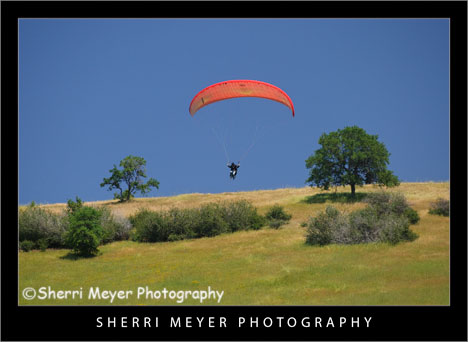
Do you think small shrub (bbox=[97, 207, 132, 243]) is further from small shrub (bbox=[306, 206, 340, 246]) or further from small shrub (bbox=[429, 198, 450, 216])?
small shrub (bbox=[429, 198, 450, 216])

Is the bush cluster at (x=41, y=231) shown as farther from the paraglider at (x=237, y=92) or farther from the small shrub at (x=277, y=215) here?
the small shrub at (x=277, y=215)

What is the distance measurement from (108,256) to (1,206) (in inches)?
626

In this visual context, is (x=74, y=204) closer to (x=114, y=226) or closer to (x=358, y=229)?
(x=114, y=226)

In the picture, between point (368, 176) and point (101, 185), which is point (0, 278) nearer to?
point (368, 176)

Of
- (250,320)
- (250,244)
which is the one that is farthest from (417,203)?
(250,320)

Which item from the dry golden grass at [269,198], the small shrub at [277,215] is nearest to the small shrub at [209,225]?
the small shrub at [277,215]

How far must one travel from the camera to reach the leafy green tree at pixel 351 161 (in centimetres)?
4638

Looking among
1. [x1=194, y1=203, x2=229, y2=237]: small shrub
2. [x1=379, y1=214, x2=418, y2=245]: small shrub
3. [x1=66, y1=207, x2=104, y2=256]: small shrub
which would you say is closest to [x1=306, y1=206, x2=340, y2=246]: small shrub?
[x1=379, y1=214, x2=418, y2=245]: small shrub

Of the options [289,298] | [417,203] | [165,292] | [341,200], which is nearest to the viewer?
[289,298]

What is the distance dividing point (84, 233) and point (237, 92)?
14200 millimetres

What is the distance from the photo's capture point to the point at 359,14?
1373cm

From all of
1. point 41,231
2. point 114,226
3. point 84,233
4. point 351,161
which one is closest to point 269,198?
point 351,161

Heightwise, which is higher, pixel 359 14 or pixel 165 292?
pixel 359 14

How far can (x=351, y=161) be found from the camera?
47.1m
